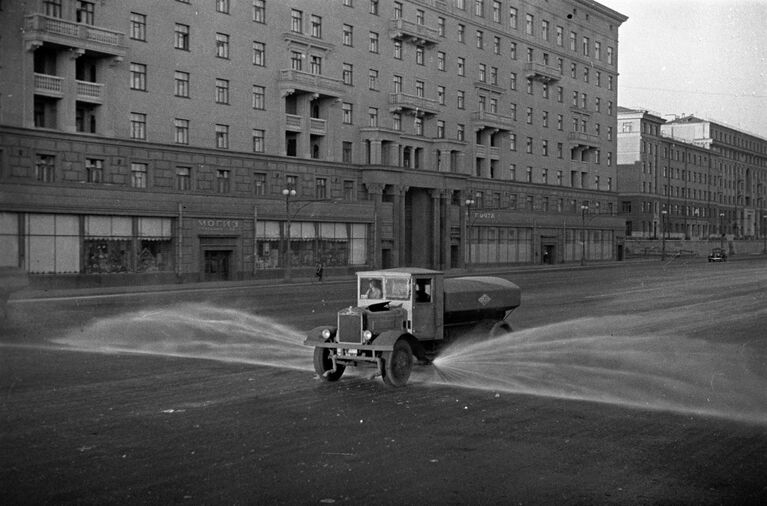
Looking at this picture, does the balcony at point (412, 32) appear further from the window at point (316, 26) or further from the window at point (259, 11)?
the window at point (259, 11)

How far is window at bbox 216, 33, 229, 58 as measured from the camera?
5255 cm

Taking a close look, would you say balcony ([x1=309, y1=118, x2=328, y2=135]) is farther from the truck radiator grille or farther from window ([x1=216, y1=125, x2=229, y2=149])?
the truck radiator grille

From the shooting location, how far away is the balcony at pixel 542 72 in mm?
82750

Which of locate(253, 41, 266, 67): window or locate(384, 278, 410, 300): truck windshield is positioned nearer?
locate(384, 278, 410, 300): truck windshield

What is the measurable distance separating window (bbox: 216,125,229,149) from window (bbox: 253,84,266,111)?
2966 mm

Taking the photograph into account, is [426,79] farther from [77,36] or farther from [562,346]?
[562,346]

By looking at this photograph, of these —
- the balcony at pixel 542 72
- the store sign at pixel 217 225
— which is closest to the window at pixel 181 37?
the store sign at pixel 217 225

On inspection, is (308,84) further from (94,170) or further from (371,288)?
(371,288)

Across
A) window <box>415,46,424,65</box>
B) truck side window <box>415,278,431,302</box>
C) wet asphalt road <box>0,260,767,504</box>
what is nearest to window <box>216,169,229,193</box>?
window <box>415,46,424,65</box>

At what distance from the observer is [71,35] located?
4316 cm

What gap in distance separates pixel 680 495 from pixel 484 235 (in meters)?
68.1

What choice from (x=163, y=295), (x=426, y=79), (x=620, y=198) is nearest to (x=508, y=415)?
(x=163, y=295)

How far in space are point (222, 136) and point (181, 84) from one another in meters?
4.18

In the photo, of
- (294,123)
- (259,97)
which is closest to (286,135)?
(294,123)
